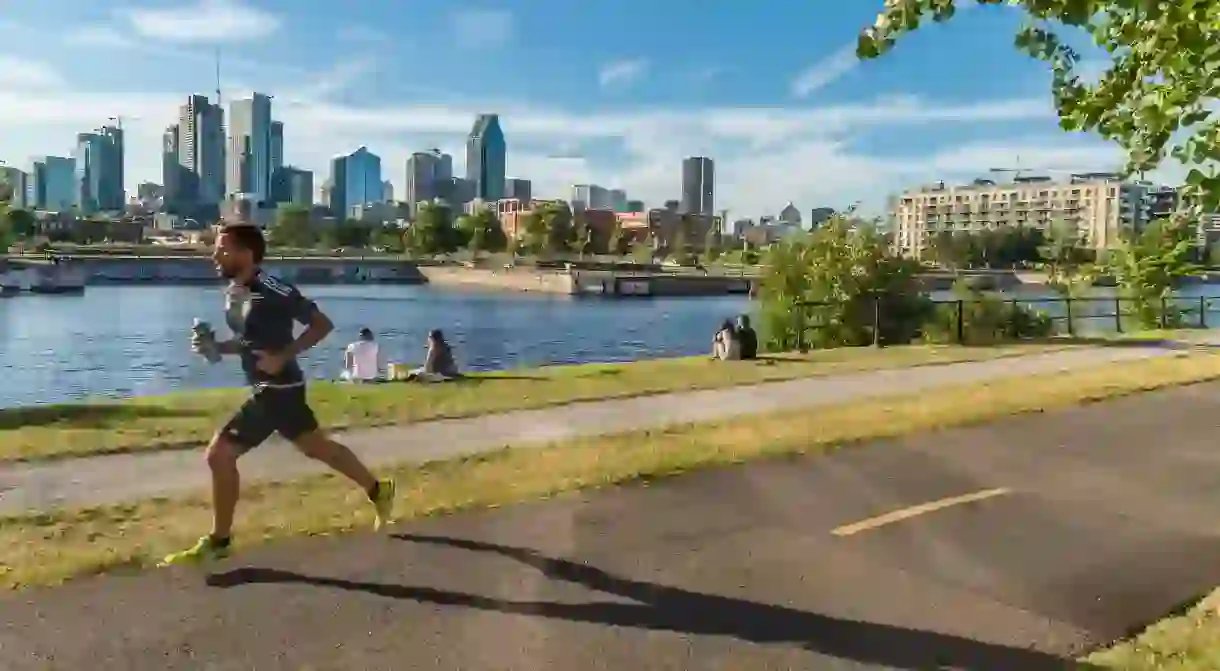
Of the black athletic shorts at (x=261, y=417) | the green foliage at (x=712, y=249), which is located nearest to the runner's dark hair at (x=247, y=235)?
the black athletic shorts at (x=261, y=417)

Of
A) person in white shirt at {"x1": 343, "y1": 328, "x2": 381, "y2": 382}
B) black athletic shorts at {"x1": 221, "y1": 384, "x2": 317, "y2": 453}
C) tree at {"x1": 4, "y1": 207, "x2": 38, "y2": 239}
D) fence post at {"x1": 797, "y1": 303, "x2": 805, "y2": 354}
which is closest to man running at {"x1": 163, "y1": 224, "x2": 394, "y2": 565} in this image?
Result: black athletic shorts at {"x1": 221, "y1": 384, "x2": 317, "y2": 453}

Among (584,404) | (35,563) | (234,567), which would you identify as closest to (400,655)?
(234,567)

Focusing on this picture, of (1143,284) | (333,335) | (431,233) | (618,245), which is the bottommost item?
(333,335)

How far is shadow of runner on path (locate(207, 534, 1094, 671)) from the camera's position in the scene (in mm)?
4594

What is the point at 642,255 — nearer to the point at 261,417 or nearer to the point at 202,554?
the point at 261,417

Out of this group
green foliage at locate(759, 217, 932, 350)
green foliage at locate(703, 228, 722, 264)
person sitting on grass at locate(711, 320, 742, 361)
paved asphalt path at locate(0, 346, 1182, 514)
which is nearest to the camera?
paved asphalt path at locate(0, 346, 1182, 514)

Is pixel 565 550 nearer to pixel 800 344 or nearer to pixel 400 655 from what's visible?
pixel 400 655

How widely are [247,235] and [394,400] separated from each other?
6.90 metres

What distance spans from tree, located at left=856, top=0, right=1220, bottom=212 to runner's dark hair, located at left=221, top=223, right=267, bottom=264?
3.04 meters

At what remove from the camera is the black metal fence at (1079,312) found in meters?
22.4

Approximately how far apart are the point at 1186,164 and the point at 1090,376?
32.5ft

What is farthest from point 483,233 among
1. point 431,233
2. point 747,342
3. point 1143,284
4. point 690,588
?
point 690,588

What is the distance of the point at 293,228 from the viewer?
15950 cm

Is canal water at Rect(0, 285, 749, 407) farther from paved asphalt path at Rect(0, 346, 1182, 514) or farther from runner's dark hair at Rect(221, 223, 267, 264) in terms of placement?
runner's dark hair at Rect(221, 223, 267, 264)
